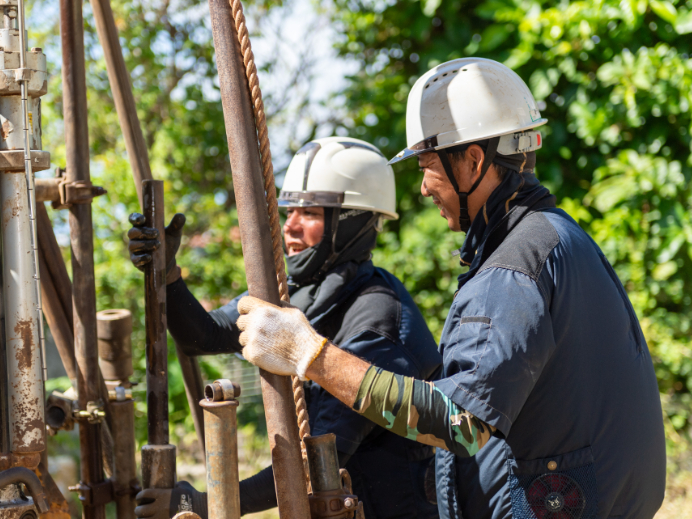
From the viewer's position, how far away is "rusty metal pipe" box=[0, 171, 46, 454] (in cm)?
179

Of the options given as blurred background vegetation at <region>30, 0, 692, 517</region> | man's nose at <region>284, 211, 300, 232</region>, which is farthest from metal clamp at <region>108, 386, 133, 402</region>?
blurred background vegetation at <region>30, 0, 692, 517</region>

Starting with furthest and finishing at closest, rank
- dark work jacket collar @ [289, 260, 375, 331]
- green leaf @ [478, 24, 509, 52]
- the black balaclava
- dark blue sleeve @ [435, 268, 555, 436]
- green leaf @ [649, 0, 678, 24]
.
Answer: green leaf @ [478, 24, 509, 52]
green leaf @ [649, 0, 678, 24]
the black balaclava
dark work jacket collar @ [289, 260, 375, 331]
dark blue sleeve @ [435, 268, 555, 436]

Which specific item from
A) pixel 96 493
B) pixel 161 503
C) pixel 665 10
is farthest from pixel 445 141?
pixel 665 10

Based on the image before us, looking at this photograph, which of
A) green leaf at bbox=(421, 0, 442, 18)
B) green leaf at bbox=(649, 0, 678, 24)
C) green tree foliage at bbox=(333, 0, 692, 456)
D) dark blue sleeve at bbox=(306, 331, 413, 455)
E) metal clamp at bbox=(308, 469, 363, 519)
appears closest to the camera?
metal clamp at bbox=(308, 469, 363, 519)

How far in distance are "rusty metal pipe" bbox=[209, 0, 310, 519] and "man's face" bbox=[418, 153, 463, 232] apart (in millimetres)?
581

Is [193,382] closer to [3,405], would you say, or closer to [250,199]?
[3,405]

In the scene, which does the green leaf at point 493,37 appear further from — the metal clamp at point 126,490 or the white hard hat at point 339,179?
the metal clamp at point 126,490

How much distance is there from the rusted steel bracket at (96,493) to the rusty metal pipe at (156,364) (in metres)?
0.50

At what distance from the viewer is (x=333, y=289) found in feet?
8.65

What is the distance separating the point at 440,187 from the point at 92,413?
1422 millimetres

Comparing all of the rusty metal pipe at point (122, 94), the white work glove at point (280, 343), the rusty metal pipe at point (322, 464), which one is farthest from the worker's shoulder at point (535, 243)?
the rusty metal pipe at point (122, 94)

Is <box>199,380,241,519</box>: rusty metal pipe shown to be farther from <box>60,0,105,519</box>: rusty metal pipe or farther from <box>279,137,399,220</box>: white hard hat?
<box>279,137,399,220</box>: white hard hat

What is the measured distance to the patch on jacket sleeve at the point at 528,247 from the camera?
1734 mm

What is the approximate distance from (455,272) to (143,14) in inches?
187
